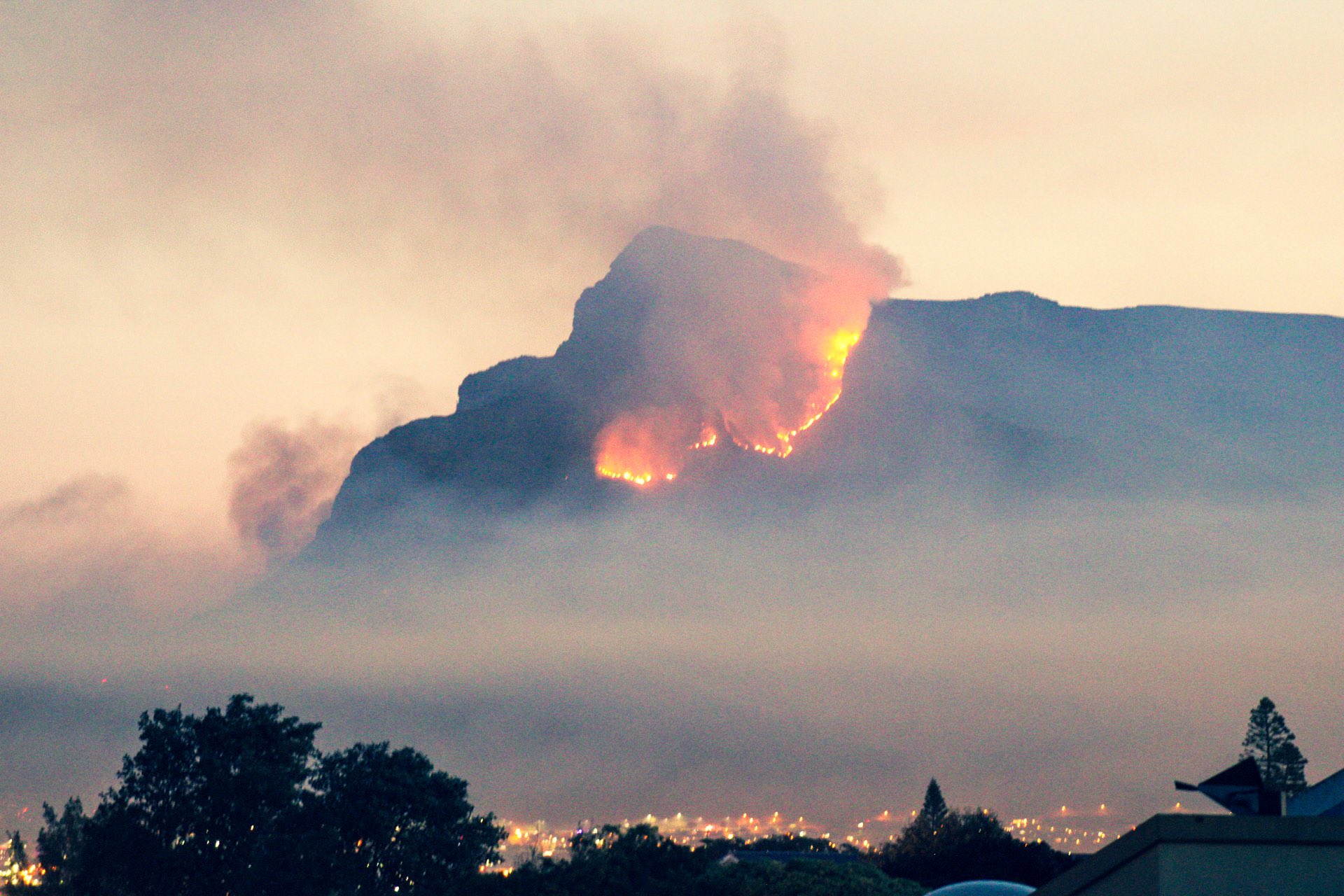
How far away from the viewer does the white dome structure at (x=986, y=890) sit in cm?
4107

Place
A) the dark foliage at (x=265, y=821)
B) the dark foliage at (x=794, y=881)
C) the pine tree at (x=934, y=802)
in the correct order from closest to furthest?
the dark foliage at (x=794, y=881), the dark foliage at (x=265, y=821), the pine tree at (x=934, y=802)

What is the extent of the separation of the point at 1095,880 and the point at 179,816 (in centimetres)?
8015

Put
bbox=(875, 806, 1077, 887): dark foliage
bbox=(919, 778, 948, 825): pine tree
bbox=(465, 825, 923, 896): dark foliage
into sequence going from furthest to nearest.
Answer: bbox=(919, 778, 948, 825): pine tree, bbox=(875, 806, 1077, 887): dark foliage, bbox=(465, 825, 923, 896): dark foliage

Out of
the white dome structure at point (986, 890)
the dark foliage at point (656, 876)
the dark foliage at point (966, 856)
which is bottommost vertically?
the white dome structure at point (986, 890)

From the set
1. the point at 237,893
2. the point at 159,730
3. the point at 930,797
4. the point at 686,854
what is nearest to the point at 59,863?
the point at 159,730

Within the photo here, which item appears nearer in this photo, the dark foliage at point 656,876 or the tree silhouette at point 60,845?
the dark foliage at point 656,876

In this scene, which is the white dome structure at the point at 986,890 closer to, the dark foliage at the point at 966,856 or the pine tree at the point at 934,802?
the dark foliage at the point at 966,856

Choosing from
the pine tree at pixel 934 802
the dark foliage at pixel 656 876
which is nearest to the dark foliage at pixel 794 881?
the dark foliage at pixel 656 876

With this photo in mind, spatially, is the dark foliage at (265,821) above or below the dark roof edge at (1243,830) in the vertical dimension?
above

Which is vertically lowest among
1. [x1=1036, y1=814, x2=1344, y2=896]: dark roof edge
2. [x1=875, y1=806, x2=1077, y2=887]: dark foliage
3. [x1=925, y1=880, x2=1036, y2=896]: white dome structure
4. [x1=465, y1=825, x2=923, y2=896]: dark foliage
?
[x1=1036, y1=814, x2=1344, y2=896]: dark roof edge

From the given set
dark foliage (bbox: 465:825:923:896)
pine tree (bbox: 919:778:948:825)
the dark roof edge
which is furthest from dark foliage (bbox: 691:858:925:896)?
pine tree (bbox: 919:778:948:825)

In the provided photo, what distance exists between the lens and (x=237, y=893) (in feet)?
278

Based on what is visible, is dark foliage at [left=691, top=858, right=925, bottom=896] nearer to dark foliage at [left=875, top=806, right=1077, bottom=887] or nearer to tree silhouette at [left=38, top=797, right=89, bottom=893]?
dark foliage at [left=875, top=806, right=1077, bottom=887]

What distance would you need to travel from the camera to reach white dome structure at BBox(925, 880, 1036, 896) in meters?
41.1
